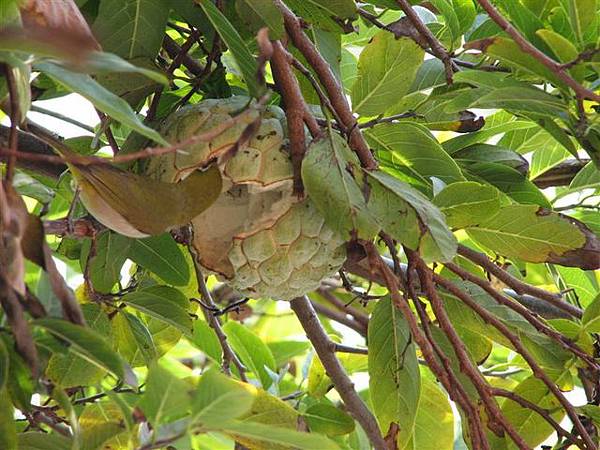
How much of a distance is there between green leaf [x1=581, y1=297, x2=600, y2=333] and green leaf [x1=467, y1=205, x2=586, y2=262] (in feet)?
0.47

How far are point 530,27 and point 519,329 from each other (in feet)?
1.27

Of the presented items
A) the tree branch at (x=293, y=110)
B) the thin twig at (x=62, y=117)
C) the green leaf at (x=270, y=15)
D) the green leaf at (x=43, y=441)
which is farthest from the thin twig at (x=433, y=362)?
the thin twig at (x=62, y=117)

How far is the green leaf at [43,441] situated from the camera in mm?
958

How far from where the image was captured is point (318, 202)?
903 mm

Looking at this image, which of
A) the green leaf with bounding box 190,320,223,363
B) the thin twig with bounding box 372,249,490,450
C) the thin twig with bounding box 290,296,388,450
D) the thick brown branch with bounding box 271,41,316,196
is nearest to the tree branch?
the thick brown branch with bounding box 271,41,316,196

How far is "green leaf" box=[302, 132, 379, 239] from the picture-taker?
891 millimetres

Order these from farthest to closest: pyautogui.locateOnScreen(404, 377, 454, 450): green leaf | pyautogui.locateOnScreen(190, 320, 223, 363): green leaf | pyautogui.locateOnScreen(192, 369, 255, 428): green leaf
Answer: pyautogui.locateOnScreen(190, 320, 223, 363): green leaf
pyautogui.locateOnScreen(404, 377, 454, 450): green leaf
pyautogui.locateOnScreen(192, 369, 255, 428): green leaf

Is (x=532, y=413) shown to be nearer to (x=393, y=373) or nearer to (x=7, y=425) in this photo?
(x=393, y=373)

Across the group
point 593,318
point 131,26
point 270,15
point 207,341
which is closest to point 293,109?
point 270,15

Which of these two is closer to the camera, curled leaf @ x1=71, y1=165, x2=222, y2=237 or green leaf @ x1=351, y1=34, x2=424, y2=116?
curled leaf @ x1=71, y1=165, x2=222, y2=237

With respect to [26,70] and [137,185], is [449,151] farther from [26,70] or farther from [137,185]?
[26,70]

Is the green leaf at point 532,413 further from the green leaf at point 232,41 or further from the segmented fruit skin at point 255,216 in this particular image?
the green leaf at point 232,41

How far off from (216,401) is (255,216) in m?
0.35

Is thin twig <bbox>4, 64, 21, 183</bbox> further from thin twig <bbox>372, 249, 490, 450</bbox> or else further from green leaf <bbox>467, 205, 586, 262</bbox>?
green leaf <bbox>467, 205, 586, 262</bbox>
